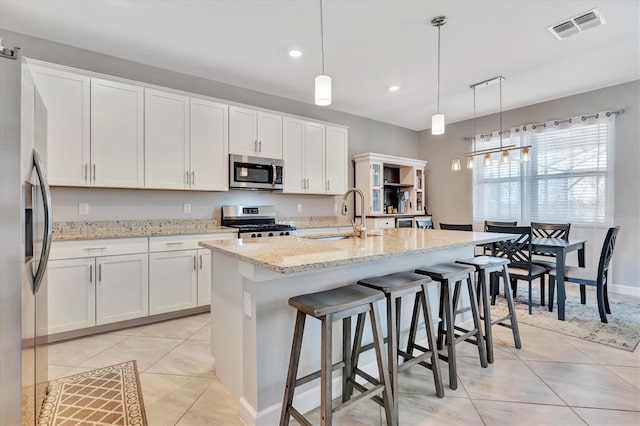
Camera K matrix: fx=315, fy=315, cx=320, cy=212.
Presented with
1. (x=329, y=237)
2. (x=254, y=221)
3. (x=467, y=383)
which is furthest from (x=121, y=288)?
(x=467, y=383)

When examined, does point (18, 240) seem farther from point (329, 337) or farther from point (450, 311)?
point (450, 311)

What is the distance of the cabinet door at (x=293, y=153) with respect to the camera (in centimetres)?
422

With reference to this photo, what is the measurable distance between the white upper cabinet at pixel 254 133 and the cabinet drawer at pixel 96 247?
1466mm

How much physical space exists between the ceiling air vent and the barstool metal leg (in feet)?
10.5

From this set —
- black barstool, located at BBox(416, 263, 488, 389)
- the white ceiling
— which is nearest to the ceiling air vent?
the white ceiling

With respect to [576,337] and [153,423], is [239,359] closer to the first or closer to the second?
[153,423]

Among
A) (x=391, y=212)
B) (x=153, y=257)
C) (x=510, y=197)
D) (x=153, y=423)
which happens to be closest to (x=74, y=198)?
(x=153, y=257)

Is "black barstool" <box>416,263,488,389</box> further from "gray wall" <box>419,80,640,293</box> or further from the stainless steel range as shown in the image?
"gray wall" <box>419,80,640,293</box>

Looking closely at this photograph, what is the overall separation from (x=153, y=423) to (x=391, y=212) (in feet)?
15.5

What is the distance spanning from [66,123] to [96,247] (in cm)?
114

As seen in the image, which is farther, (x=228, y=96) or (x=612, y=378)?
(x=228, y=96)

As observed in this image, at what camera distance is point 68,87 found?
2.82m

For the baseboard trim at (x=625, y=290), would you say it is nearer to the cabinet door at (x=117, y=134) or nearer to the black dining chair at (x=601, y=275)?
the black dining chair at (x=601, y=275)

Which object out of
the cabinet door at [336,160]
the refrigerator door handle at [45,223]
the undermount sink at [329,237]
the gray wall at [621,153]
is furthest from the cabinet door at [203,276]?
the gray wall at [621,153]
